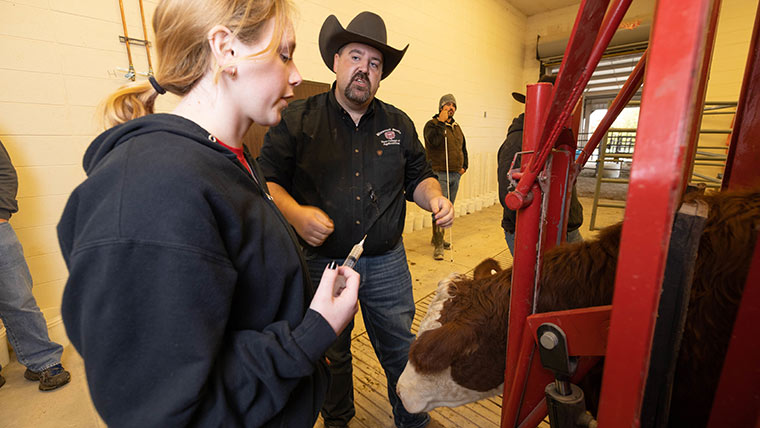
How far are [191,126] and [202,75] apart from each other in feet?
0.39

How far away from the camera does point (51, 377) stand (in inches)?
83.7

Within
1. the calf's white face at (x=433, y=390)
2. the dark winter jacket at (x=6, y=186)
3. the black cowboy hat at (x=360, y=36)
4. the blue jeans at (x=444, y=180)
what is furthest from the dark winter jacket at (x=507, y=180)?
the dark winter jacket at (x=6, y=186)

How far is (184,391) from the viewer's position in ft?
1.61

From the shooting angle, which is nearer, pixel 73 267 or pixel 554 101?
pixel 73 267

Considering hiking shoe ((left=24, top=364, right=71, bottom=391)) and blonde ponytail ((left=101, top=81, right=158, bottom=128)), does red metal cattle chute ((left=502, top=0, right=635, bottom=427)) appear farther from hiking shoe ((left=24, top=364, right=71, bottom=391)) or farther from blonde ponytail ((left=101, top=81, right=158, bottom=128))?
hiking shoe ((left=24, top=364, right=71, bottom=391))

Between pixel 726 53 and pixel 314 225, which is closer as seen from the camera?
pixel 314 225

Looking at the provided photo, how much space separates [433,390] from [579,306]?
0.51m

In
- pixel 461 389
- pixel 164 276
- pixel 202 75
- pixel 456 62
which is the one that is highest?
pixel 456 62

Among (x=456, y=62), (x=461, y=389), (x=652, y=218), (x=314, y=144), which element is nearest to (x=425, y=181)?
(x=314, y=144)

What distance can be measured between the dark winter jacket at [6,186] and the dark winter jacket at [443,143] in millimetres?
3856

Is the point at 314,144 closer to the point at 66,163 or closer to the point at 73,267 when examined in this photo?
the point at 73,267

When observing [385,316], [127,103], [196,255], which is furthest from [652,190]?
[385,316]

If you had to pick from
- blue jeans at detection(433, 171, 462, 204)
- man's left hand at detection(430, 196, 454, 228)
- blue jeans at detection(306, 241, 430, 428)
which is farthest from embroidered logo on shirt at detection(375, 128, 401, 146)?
blue jeans at detection(433, 171, 462, 204)

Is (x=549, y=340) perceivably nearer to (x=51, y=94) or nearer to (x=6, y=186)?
(x=6, y=186)
